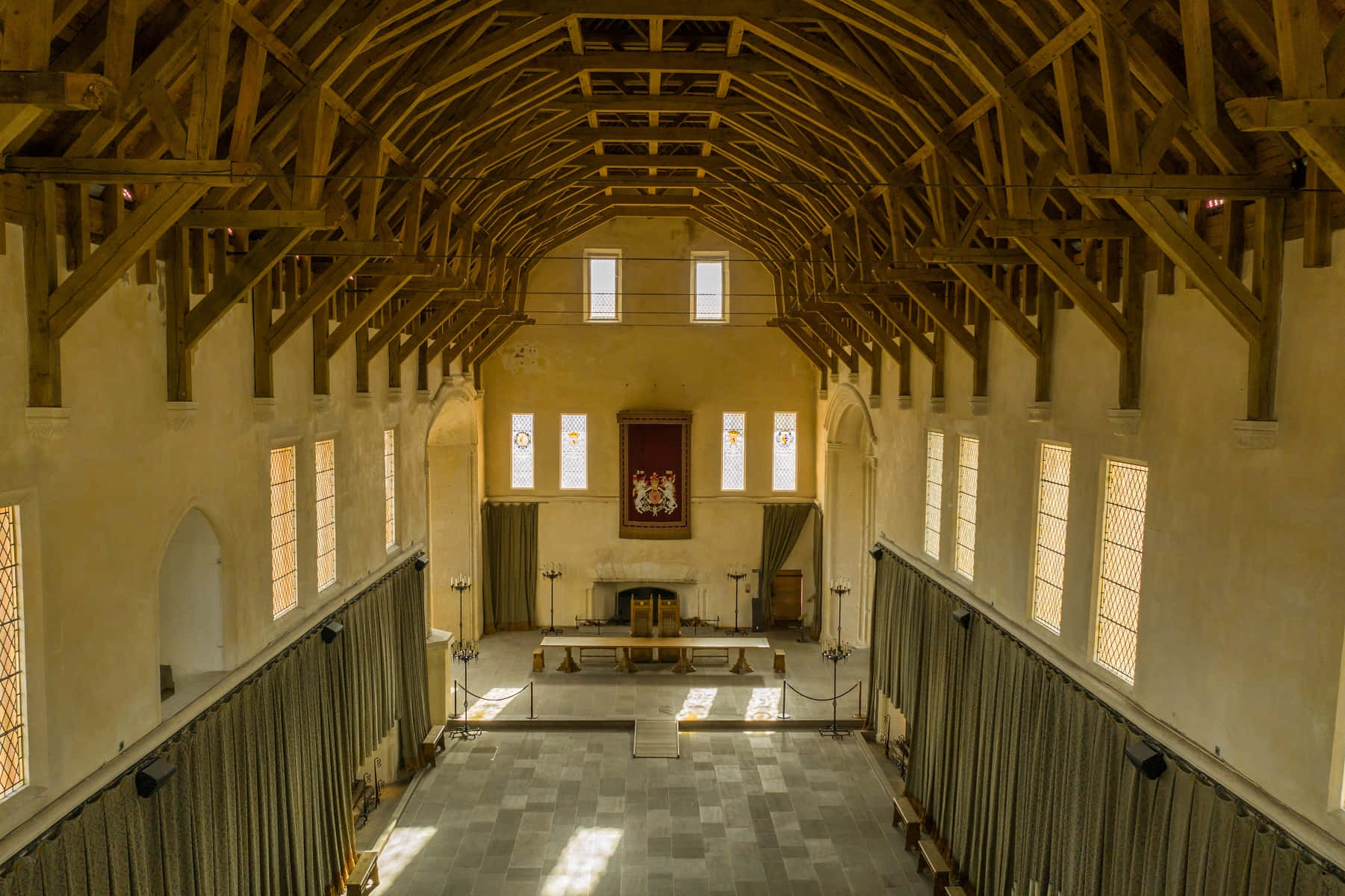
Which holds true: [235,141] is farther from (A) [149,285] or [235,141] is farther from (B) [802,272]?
(B) [802,272]

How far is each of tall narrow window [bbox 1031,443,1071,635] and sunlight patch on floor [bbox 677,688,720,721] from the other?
7401 millimetres

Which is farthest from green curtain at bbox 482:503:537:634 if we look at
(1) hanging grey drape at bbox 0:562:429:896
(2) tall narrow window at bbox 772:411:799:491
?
(1) hanging grey drape at bbox 0:562:429:896

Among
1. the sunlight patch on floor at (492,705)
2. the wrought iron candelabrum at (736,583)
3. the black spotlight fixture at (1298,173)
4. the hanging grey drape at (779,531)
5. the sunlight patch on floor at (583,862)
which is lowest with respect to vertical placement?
the sunlight patch on floor at (583,862)

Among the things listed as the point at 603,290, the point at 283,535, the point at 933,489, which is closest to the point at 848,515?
the point at 933,489

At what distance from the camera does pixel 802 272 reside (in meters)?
15.8

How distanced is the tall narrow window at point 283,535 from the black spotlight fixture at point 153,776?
8.43 ft

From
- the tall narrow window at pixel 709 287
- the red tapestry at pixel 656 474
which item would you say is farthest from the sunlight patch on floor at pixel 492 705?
the tall narrow window at pixel 709 287

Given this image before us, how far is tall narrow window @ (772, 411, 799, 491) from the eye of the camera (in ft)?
65.8

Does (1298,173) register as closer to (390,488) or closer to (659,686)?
(390,488)

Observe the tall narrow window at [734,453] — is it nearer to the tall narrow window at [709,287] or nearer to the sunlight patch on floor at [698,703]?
the tall narrow window at [709,287]

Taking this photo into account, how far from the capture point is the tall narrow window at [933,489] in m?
12.3

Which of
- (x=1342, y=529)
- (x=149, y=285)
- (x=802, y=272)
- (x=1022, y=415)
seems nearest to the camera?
(x=1342, y=529)

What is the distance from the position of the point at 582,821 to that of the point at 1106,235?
8852mm

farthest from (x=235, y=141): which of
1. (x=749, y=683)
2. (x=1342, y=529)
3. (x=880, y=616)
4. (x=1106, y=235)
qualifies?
(x=749, y=683)
